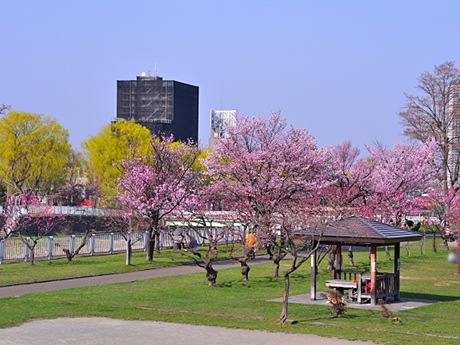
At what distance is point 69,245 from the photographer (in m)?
44.0

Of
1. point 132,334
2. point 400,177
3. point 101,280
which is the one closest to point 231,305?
point 132,334

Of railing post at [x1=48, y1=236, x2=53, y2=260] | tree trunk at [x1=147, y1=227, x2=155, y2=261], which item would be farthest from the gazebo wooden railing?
railing post at [x1=48, y1=236, x2=53, y2=260]

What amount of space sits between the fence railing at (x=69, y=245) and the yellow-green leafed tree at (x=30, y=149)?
3245cm

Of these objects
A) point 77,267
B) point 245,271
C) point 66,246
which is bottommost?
point 77,267

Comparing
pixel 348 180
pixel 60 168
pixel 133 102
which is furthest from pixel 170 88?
pixel 348 180

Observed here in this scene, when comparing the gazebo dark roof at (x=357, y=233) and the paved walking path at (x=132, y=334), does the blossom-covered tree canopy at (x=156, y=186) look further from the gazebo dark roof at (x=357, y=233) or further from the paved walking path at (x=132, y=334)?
the paved walking path at (x=132, y=334)

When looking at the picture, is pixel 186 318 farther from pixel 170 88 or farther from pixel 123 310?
pixel 170 88

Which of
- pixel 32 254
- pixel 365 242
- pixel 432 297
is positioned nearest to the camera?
pixel 365 242

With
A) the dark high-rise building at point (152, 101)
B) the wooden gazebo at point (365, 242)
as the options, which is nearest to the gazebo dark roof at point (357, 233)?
the wooden gazebo at point (365, 242)

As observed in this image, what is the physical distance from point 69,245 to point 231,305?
67.4ft

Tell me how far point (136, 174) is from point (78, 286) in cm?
1293

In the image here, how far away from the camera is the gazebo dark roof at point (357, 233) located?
2622cm

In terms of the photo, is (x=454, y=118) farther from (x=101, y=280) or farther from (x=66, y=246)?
(x=101, y=280)

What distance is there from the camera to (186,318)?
22359 mm
